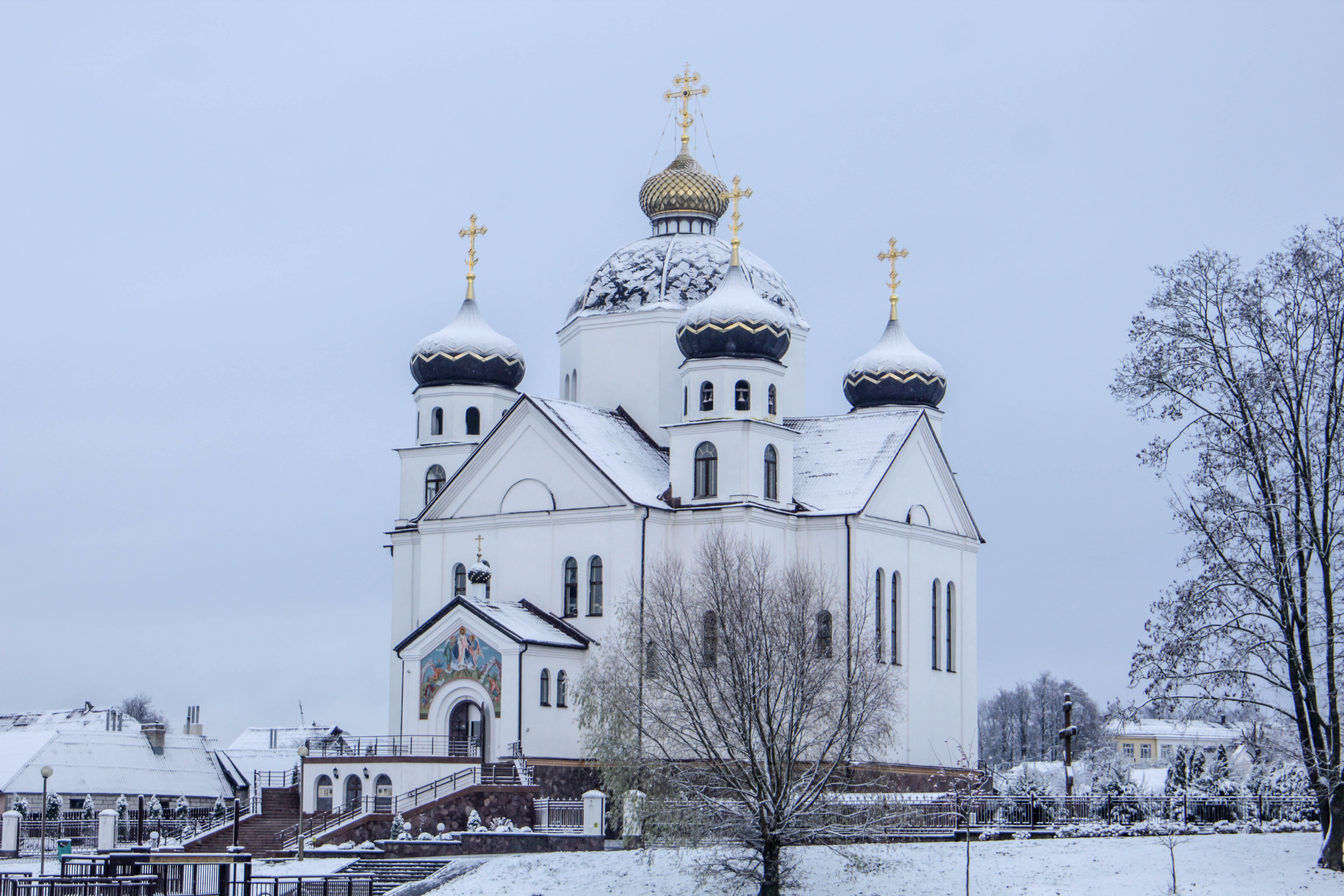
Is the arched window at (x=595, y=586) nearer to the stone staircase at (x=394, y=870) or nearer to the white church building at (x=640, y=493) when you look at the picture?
the white church building at (x=640, y=493)

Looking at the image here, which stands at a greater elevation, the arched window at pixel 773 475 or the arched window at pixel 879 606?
the arched window at pixel 773 475

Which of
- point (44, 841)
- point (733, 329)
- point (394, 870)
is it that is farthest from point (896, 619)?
point (44, 841)

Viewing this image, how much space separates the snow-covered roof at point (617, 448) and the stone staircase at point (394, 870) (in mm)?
9224

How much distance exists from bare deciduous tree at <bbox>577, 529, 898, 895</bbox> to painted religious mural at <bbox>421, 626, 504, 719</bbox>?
4729 millimetres

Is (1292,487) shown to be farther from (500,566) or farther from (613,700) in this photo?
(500,566)

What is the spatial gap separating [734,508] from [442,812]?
8.52 metres

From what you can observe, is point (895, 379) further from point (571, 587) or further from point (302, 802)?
point (302, 802)

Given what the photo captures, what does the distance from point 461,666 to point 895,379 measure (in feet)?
41.0

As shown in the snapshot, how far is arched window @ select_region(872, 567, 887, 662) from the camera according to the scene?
126 ft

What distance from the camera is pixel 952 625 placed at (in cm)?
4159

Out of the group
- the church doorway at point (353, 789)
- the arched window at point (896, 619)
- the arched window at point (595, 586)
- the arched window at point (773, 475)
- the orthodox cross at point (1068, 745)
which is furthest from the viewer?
the arched window at point (896, 619)

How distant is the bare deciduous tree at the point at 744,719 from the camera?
27484 millimetres

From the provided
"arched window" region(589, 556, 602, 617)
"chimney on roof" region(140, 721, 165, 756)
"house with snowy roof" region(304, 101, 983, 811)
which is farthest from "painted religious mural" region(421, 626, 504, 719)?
"chimney on roof" region(140, 721, 165, 756)

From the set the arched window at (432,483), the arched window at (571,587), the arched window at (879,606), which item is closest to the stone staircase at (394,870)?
the arched window at (571,587)
